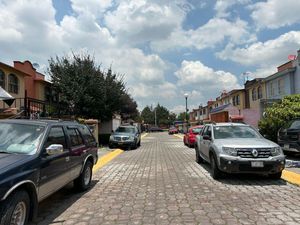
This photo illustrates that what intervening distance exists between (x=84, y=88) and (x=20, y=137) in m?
20.1

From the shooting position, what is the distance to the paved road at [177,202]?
5.84 metres

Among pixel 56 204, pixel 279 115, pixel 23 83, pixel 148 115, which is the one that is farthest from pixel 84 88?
pixel 148 115

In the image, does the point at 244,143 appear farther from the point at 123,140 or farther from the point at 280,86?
the point at 280,86

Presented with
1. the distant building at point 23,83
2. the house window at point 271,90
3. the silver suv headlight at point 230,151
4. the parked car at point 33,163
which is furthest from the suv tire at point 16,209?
the house window at point 271,90

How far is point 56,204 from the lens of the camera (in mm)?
7059

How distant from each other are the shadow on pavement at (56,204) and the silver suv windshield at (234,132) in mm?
4522

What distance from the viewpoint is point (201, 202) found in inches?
275

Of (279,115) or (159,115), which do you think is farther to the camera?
(159,115)

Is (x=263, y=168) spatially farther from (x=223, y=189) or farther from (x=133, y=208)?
(x=133, y=208)

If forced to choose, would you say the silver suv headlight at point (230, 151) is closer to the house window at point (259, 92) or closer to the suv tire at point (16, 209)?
the suv tire at point (16, 209)

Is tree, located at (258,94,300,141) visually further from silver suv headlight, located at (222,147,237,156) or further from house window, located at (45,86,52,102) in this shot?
house window, located at (45,86,52,102)

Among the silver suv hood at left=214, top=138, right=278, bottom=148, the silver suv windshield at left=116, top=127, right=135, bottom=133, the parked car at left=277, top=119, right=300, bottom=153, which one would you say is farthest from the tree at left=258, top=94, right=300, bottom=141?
the silver suv windshield at left=116, top=127, right=135, bottom=133

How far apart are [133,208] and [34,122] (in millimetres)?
2525

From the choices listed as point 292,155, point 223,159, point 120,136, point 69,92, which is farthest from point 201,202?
point 69,92
